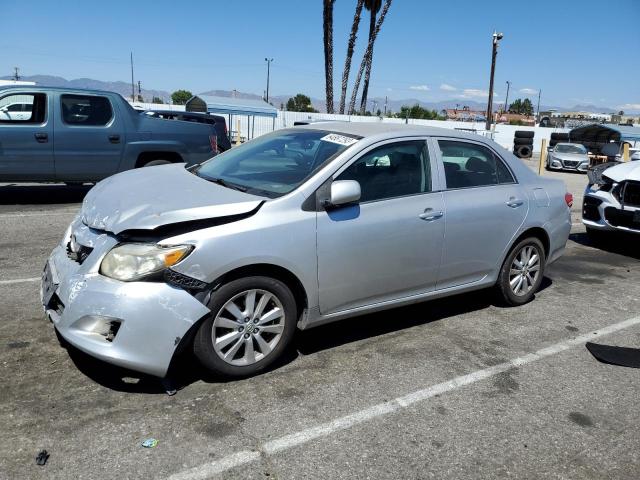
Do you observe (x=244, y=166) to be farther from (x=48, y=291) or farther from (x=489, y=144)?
(x=489, y=144)

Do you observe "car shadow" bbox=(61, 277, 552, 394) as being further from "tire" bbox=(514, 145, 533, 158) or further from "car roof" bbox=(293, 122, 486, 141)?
"tire" bbox=(514, 145, 533, 158)

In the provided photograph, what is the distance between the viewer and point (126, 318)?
9.96ft

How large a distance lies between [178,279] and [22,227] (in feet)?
17.1

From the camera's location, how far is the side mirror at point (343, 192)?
11.8 ft

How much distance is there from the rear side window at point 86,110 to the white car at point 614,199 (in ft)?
24.7

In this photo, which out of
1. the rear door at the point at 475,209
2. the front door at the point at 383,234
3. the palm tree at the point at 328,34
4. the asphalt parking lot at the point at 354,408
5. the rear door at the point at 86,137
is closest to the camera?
the asphalt parking lot at the point at 354,408

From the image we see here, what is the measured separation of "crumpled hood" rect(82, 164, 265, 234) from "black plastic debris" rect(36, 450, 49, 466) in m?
1.19

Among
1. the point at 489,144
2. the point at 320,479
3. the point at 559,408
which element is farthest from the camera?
the point at 489,144

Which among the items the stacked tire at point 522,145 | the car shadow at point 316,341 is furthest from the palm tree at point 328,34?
the car shadow at point 316,341

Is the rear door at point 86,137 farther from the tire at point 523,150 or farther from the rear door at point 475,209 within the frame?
the tire at point 523,150

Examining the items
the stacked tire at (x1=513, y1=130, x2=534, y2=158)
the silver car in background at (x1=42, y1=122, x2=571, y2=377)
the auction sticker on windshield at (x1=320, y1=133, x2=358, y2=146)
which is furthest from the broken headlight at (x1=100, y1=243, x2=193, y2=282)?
the stacked tire at (x1=513, y1=130, x2=534, y2=158)

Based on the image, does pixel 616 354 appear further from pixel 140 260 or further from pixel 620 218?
pixel 620 218

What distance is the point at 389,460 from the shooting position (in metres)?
2.83

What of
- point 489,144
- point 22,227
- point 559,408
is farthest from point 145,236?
point 22,227
